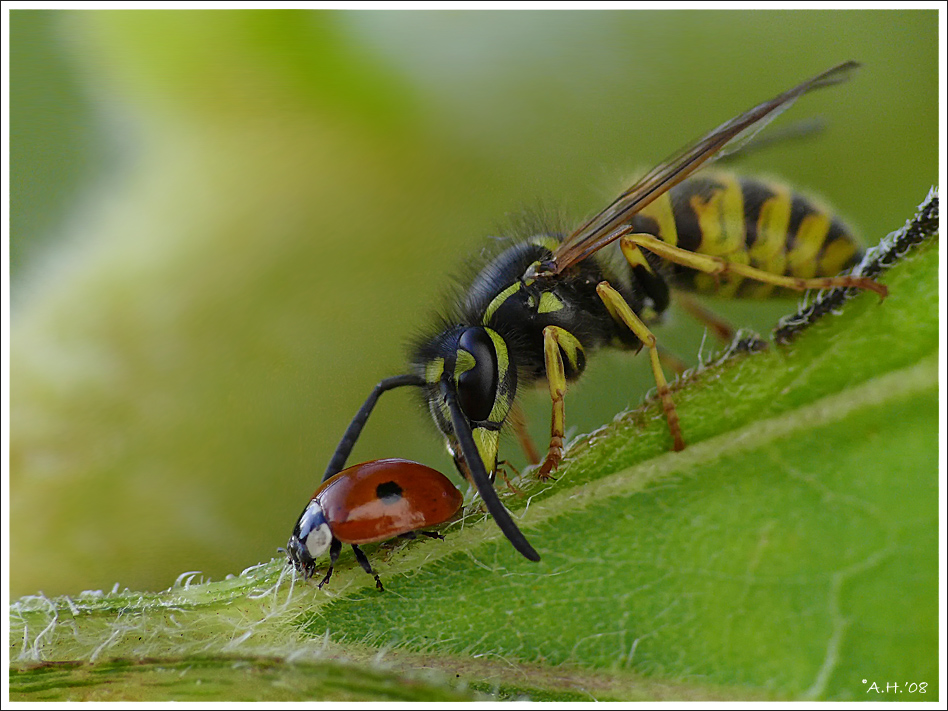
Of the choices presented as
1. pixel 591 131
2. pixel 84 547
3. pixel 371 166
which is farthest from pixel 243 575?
pixel 591 131

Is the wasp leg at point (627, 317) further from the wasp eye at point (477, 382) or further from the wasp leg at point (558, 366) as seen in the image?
the wasp eye at point (477, 382)

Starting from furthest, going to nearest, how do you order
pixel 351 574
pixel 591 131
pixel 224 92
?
pixel 591 131
pixel 224 92
pixel 351 574

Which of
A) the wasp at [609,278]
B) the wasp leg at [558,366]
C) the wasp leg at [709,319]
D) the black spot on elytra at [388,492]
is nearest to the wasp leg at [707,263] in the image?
the wasp at [609,278]

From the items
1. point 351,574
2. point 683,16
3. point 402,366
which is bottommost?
point 351,574

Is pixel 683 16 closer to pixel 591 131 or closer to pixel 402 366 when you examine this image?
pixel 591 131

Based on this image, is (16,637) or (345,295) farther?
(345,295)

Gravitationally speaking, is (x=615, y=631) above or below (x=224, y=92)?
below

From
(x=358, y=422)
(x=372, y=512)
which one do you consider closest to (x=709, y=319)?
(x=358, y=422)

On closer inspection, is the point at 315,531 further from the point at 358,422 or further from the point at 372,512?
the point at 358,422
